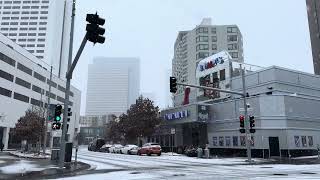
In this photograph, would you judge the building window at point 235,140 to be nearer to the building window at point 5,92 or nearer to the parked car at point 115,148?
the parked car at point 115,148

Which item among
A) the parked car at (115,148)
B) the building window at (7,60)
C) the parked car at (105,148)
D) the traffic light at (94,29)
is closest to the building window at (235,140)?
the parked car at (115,148)

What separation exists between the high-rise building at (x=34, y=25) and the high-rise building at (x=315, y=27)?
109m

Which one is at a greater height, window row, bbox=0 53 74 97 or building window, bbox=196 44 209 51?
building window, bbox=196 44 209 51

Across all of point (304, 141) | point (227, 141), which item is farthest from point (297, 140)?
point (227, 141)

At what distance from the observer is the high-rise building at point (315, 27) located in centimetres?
9650

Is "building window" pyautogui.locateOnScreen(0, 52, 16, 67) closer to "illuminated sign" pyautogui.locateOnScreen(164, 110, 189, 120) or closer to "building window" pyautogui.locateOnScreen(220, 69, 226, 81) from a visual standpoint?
"illuminated sign" pyautogui.locateOnScreen(164, 110, 189, 120)

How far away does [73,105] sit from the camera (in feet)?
349

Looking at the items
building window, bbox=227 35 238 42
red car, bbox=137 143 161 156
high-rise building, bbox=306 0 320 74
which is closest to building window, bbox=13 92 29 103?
red car, bbox=137 143 161 156

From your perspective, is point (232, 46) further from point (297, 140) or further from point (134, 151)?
point (297, 140)

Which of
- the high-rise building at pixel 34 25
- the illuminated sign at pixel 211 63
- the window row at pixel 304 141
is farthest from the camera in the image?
the high-rise building at pixel 34 25

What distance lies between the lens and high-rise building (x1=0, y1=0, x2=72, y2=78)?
166000 millimetres

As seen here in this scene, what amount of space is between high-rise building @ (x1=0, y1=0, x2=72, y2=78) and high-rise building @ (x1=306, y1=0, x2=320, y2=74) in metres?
109

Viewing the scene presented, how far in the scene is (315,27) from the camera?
98.1m

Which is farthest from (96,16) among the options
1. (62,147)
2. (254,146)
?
(254,146)
